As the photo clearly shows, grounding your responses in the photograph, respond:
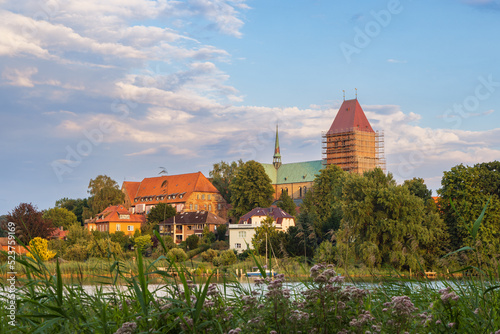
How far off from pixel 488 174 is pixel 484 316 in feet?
146

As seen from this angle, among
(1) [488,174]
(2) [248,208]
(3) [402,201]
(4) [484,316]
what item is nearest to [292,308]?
(4) [484,316]

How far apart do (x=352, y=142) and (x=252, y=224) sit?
162ft

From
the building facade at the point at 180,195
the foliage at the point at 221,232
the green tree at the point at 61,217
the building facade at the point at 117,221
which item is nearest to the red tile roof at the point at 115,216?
the building facade at the point at 117,221

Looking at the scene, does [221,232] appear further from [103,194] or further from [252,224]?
[103,194]

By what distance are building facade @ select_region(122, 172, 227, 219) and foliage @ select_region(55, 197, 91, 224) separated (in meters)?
8.15

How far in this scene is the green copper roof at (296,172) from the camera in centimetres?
11881

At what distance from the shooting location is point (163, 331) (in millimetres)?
3727

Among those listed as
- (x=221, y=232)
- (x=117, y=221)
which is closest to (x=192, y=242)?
(x=221, y=232)

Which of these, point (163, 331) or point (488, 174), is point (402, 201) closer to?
point (488, 174)

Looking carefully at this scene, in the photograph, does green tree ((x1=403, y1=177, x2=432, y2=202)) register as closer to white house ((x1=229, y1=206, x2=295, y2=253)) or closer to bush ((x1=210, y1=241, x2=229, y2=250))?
white house ((x1=229, y1=206, x2=295, y2=253))

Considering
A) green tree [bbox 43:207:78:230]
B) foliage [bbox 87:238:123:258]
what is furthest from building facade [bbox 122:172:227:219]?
foliage [bbox 87:238:123:258]

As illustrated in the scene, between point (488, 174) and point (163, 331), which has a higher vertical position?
point (488, 174)

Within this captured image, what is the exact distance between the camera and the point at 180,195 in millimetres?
102750

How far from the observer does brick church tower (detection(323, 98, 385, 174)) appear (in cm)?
11106
